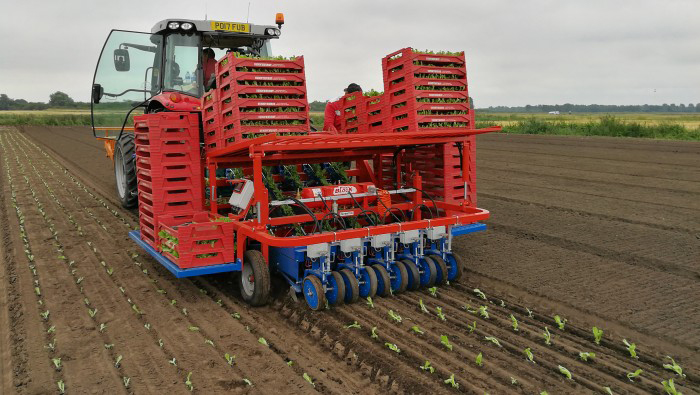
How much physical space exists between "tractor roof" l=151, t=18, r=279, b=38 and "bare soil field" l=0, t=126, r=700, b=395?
3192 mm

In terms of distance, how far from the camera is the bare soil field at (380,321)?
404 centimetres

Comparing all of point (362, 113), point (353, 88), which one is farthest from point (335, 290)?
point (353, 88)

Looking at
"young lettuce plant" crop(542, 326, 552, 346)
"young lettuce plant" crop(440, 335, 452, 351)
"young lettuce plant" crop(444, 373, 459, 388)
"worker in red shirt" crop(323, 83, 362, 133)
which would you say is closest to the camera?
"young lettuce plant" crop(444, 373, 459, 388)

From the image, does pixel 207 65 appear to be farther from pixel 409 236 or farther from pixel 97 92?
pixel 409 236

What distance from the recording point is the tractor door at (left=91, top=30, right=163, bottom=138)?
8883 mm

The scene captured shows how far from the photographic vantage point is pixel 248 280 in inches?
223

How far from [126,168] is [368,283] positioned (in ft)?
20.1

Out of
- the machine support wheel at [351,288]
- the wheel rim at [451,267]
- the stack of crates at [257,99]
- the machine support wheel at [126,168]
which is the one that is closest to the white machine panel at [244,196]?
the stack of crates at [257,99]

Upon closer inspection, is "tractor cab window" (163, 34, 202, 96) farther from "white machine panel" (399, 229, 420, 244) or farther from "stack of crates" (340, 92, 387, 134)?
"white machine panel" (399, 229, 420, 244)

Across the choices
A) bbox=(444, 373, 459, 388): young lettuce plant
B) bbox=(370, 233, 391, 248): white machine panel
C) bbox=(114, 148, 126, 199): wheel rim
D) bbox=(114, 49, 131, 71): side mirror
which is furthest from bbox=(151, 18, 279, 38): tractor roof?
bbox=(444, 373, 459, 388): young lettuce plant

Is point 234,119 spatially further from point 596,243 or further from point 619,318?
point 596,243

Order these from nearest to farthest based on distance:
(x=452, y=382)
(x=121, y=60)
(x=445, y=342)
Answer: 1. (x=452, y=382)
2. (x=445, y=342)
3. (x=121, y=60)

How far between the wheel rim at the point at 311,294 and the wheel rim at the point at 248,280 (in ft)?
Answer: 1.81

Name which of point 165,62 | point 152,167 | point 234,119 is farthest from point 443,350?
point 165,62
